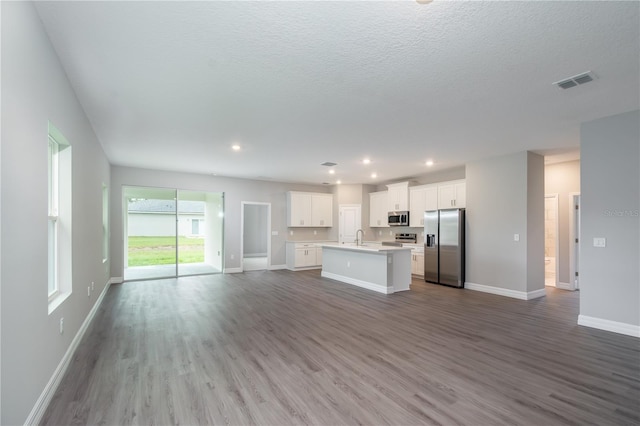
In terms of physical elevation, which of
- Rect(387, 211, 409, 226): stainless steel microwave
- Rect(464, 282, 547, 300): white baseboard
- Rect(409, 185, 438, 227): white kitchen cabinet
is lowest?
Rect(464, 282, 547, 300): white baseboard

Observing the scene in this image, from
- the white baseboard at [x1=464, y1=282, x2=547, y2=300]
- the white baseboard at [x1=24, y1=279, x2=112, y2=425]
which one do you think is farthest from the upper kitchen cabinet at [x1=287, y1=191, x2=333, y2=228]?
the white baseboard at [x1=24, y1=279, x2=112, y2=425]

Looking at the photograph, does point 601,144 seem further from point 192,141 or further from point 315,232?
point 315,232

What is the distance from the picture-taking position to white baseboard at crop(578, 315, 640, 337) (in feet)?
11.8

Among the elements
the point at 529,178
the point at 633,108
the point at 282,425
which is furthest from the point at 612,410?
the point at 529,178

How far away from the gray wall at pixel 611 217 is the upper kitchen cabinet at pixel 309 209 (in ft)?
21.8

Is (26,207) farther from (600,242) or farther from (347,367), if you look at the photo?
(600,242)

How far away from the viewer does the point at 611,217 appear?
12.5ft

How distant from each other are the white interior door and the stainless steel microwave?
1195 mm

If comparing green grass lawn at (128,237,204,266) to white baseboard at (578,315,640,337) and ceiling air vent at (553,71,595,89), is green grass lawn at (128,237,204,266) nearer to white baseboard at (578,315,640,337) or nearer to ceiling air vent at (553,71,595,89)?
ceiling air vent at (553,71,595,89)

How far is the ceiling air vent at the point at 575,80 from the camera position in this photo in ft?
8.99

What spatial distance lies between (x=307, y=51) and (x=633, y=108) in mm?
4028

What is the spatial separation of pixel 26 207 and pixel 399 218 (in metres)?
7.69

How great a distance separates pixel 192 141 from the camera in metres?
4.91

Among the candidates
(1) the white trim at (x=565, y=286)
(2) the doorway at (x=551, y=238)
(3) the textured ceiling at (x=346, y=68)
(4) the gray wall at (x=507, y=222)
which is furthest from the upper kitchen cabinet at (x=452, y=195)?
(1) the white trim at (x=565, y=286)
